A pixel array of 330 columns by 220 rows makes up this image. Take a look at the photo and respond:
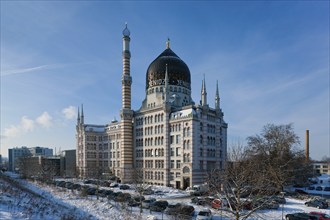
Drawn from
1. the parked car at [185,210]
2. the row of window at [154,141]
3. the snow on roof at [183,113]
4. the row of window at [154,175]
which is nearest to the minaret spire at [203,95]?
the snow on roof at [183,113]

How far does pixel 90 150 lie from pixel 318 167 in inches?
4443

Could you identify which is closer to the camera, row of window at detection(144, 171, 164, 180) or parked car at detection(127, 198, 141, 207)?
parked car at detection(127, 198, 141, 207)

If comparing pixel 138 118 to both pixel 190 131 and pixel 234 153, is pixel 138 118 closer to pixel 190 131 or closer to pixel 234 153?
pixel 190 131

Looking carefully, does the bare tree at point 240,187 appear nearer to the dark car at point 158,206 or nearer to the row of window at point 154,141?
the dark car at point 158,206

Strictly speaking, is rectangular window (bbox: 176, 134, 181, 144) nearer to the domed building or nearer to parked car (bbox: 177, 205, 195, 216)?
the domed building

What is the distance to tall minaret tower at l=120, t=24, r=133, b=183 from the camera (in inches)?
2549

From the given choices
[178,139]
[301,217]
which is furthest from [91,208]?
[178,139]

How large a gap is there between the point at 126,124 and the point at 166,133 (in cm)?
1360

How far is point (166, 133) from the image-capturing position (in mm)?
57375

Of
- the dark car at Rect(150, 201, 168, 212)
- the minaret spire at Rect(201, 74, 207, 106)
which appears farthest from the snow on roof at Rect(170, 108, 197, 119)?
the dark car at Rect(150, 201, 168, 212)

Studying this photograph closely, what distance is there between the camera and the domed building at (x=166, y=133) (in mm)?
53375

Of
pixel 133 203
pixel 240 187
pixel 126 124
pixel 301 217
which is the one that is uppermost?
pixel 126 124

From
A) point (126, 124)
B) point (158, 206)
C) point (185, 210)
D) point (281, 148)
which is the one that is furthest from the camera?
point (126, 124)

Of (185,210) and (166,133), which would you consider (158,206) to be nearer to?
(185,210)
